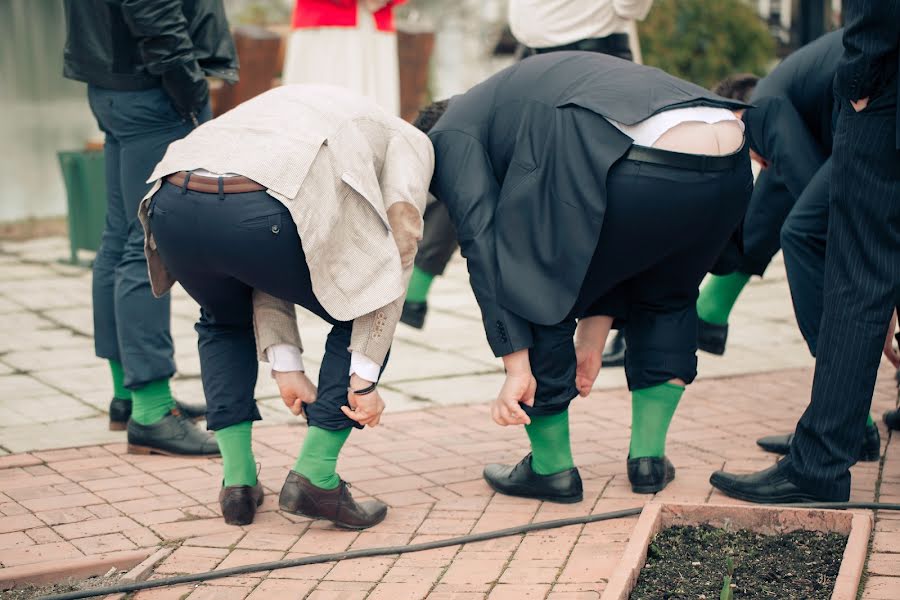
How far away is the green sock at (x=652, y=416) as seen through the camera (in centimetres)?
377

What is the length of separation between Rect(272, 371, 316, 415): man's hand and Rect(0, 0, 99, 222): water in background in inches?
237

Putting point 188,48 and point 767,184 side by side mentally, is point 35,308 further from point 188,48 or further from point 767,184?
point 767,184

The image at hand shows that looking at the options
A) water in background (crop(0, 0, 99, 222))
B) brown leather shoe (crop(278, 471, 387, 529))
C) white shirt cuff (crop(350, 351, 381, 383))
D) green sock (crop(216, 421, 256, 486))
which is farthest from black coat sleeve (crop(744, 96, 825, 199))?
water in background (crop(0, 0, 99, 222))

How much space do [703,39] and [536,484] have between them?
25.3 ft

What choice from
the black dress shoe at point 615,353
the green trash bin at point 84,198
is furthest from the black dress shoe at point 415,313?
the green trash bin at point 84,198

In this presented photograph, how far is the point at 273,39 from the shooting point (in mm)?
8445

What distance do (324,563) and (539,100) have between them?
1.32m

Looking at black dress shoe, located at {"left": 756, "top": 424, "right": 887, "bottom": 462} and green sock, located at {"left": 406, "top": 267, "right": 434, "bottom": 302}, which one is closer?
black dress shoe, located at {"left": 756, "top": 424, "right": 887, "bottom": 462}

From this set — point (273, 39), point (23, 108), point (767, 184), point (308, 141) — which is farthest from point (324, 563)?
point (23, 108)

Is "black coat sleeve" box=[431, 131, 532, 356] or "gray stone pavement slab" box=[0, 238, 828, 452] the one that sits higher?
"black coat sleeve" box=[431, 131, 532, 356]

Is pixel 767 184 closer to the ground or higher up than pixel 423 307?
higher up

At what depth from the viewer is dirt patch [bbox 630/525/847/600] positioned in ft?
9.62

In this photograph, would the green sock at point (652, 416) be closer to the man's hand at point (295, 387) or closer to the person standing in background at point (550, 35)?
the man's hand at point (295, 387)

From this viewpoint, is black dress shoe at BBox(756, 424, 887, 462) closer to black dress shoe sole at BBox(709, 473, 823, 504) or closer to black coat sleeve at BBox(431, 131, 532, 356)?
black dress shoe sole at BBox(709, 473, 823, 504)
